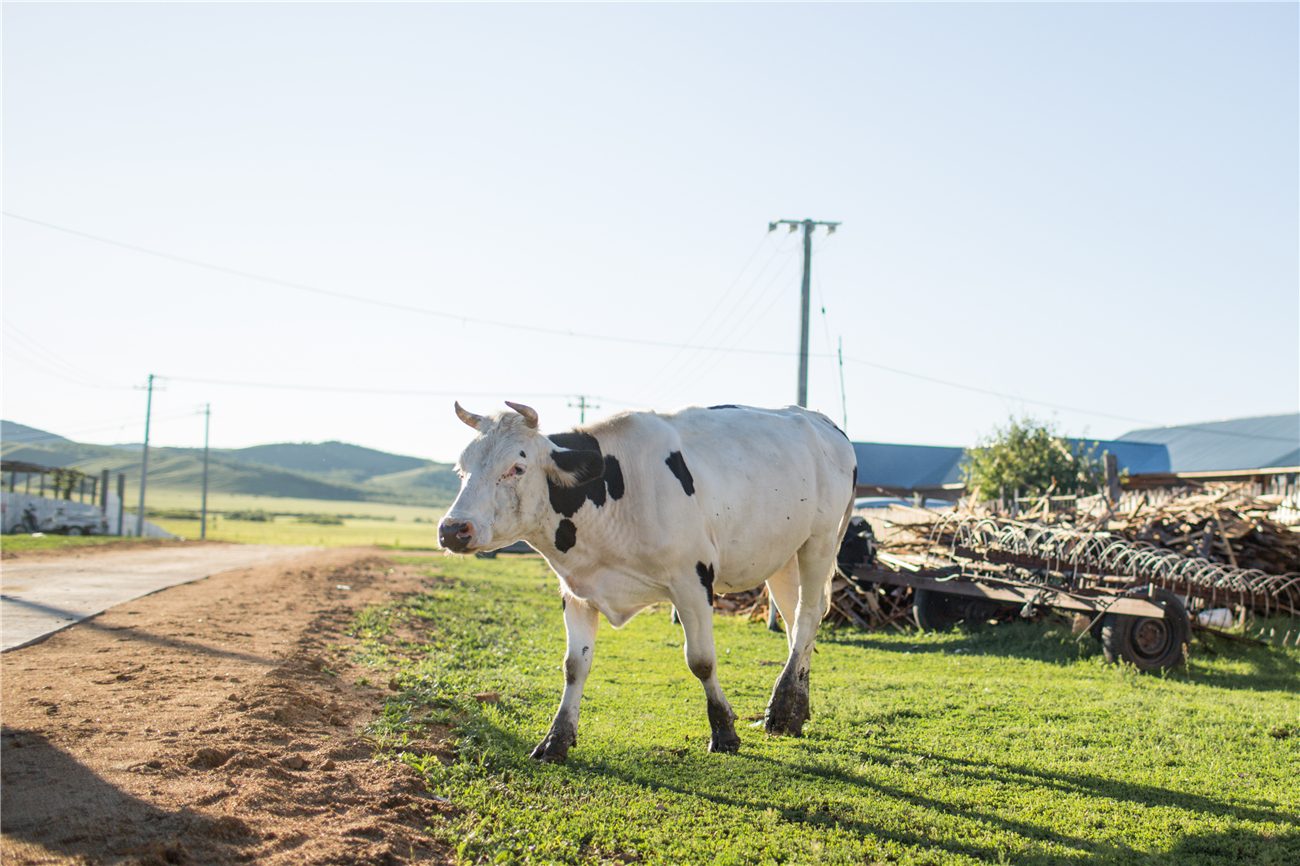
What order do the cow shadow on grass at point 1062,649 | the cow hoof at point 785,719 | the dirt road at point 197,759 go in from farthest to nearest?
the cow shadow on grass at point 1062,649 → the cow hoof at point 785,719 → the dirt road at point 197,759

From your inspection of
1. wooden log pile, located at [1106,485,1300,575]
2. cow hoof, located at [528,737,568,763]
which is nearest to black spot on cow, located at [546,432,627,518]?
cow hoof, located at [528,737,568,763]

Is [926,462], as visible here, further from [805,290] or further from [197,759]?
[197,759]

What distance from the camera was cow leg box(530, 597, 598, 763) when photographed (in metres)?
5.52

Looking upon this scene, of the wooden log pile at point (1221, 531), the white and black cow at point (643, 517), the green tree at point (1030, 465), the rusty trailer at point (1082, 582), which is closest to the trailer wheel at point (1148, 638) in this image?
the rusty trailer at point (1082, 582)

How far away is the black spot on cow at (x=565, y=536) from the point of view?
18.9 feet

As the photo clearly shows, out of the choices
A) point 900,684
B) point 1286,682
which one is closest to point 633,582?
point 900,684

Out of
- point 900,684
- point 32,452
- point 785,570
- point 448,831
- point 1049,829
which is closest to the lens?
point 448,831

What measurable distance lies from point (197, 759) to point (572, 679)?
230 centimetres

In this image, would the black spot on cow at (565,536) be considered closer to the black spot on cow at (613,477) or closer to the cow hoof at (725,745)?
the black spot on cow at (613,477)

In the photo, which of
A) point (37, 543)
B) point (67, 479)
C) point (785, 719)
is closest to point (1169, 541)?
point (785, 719)

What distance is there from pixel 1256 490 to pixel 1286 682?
9.40 meters

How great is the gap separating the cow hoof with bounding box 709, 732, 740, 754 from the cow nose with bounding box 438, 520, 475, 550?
2.29 metres

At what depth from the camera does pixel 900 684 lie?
8633 millimetres

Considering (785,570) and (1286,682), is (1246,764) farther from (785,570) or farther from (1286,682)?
(1286,682)
